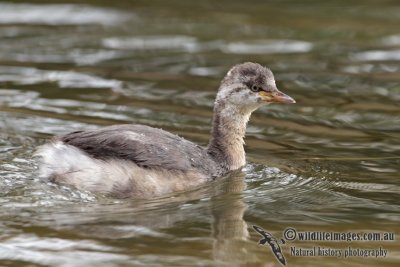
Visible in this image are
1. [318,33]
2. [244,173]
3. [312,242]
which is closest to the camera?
[312,242]

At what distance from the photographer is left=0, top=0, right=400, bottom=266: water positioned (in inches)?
279

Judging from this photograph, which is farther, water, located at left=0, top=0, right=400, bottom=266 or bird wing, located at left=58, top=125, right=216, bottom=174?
bird wing, located at left=58, top=125, right=216, bottom=174

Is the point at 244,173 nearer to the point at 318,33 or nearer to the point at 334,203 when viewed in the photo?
the point at 334,203

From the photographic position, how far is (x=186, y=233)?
7.26m

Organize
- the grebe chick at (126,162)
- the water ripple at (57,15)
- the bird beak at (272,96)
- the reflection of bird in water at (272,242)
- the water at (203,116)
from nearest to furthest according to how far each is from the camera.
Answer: the reflection of bird in water at (272,242), the water at (203,116), the grebe chick at (126,162), the bird beak at (272,96), the water ripple at (57,15)

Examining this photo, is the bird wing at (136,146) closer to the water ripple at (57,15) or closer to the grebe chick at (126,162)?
the grebe chick at (126,162)

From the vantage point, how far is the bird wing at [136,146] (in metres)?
7.94

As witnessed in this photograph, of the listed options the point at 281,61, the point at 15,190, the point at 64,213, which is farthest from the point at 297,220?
the point at 281,61

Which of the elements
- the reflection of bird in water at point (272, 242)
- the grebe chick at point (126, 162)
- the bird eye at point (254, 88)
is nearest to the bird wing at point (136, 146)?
the grebe chick at point (126, 162)

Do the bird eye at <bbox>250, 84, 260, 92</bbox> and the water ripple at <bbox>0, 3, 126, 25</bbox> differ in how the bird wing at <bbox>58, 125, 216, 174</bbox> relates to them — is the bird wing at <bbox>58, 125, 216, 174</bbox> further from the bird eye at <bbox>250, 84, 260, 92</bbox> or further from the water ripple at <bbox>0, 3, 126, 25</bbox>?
the water ripple at <bbox>0, 3, 126, 25</bbox>

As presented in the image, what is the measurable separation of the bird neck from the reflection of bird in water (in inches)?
62.6

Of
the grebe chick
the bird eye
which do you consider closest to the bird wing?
the grebe chick

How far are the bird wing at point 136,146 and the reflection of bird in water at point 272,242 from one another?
1091 millimetres

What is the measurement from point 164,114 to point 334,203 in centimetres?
324
